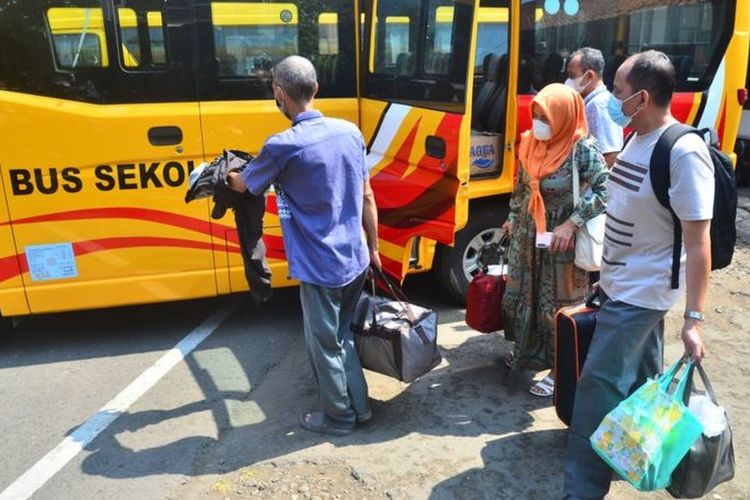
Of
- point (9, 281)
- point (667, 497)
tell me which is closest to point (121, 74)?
point (9, 281)

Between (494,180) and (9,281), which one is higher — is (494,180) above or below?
above

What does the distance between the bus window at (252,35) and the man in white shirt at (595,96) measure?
174 cm

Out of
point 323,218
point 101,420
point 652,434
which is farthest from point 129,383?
point 652,434

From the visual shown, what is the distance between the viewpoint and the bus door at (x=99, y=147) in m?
3.67

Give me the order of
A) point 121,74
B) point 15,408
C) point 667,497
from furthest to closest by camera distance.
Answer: point 121,74 → point 15,408 → point 667,497

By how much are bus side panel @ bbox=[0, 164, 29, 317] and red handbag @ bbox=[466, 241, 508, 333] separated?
261cm

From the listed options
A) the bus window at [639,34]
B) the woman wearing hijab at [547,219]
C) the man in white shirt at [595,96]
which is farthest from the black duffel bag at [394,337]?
the bus window at [639,34]

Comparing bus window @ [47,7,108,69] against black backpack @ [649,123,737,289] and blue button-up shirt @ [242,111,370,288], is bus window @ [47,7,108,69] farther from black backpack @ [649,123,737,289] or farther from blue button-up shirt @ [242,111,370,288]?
black backpack @ [649,123,737,289]

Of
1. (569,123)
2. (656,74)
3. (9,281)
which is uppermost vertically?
(656,74)

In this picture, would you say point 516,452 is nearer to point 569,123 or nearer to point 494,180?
point 569,123

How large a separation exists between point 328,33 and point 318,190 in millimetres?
1759

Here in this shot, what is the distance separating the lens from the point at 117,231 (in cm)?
396

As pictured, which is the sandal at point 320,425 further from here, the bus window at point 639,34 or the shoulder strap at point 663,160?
the bus window at point 639,34

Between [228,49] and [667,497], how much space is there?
3.26 m
